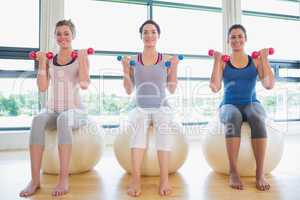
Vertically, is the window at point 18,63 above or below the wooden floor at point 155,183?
above

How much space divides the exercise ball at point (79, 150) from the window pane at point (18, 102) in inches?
48.5

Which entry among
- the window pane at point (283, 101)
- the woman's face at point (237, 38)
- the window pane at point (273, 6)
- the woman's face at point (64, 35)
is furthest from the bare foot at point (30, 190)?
the window pane at point (273, 6)

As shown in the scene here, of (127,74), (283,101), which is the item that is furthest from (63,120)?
(283,101)

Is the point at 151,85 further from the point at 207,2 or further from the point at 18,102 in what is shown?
the point at 207,2

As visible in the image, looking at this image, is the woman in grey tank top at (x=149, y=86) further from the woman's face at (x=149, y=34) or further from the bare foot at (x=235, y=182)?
the bare foot at (x=235, y=182)

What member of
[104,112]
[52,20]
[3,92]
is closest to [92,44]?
[52,20]

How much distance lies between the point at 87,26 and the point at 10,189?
2059 millimetres

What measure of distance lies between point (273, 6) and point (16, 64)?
3.39m

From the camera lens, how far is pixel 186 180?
166cm

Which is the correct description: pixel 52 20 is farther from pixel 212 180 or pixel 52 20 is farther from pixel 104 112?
pixel 212 180

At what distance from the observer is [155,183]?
1604 mm

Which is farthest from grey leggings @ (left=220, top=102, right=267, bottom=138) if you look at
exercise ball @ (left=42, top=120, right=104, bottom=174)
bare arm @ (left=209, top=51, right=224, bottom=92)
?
exercise ball @ (left=42, top=120, right=104, bottom=174)

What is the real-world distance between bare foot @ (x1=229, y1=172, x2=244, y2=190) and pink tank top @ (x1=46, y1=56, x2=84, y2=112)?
1020mm

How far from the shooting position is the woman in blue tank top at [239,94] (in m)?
1.58
